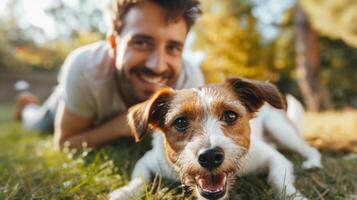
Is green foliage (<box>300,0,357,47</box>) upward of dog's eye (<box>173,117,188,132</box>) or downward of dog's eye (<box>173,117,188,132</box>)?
downward

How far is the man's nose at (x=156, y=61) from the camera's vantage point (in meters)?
3.58

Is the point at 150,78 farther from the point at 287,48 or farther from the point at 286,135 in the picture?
the point at 287,48

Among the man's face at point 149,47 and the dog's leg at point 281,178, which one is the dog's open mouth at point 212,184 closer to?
the dog's leg at point 281,178

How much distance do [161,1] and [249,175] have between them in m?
1.87

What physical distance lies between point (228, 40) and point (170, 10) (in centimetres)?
1035

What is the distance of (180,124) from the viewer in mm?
2584

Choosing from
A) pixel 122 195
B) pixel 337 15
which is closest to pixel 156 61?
pixel 122 195

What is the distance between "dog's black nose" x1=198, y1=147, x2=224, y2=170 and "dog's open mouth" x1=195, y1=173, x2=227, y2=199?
0.10 m

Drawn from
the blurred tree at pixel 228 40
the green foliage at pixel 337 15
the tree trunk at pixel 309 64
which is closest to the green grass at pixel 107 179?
the green foliage at pixel 337 15

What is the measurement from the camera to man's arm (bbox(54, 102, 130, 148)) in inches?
163

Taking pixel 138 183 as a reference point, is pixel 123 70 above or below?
above

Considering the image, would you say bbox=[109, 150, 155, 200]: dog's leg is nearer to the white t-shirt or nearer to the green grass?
the green grass

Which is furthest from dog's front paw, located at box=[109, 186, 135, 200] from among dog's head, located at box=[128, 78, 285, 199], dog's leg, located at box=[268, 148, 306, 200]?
dog's leg, located at box=[268, 148, 306, 200]

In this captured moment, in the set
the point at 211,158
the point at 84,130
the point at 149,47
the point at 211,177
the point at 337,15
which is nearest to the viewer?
the point at 211,158
